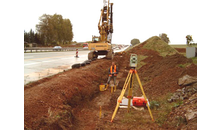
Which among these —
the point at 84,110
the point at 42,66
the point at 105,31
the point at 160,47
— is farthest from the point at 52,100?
the point at 160,47

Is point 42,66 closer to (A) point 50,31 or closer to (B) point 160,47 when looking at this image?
(B) point 160,47

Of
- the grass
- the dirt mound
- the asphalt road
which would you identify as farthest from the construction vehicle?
the dirt mound

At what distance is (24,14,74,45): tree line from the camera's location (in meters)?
65.9

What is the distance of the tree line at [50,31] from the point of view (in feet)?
216

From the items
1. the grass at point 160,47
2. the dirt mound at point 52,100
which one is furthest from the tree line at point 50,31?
the dirt mound at point 52,100

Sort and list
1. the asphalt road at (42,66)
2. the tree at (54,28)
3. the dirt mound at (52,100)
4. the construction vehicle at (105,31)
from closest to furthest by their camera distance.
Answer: the dirt mound at (52,100) → the asphalt road at (42,66) → the construction vehicle at (105,31) → the tree at (54,28)

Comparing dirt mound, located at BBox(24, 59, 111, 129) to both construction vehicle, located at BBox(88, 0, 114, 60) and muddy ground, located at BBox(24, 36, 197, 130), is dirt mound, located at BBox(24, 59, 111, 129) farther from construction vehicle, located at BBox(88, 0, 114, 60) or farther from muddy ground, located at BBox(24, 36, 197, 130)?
construction vehicle, located at BBox(88, 0, 114, 60)

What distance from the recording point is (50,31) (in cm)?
6656

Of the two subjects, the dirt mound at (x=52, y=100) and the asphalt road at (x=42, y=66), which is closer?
the dirt mound at (x=52, y=100)

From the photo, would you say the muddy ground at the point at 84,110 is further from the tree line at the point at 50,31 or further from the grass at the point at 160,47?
the tree line at the point at 50,31

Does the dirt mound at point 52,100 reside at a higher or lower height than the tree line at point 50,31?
lower

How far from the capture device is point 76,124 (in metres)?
5.89
